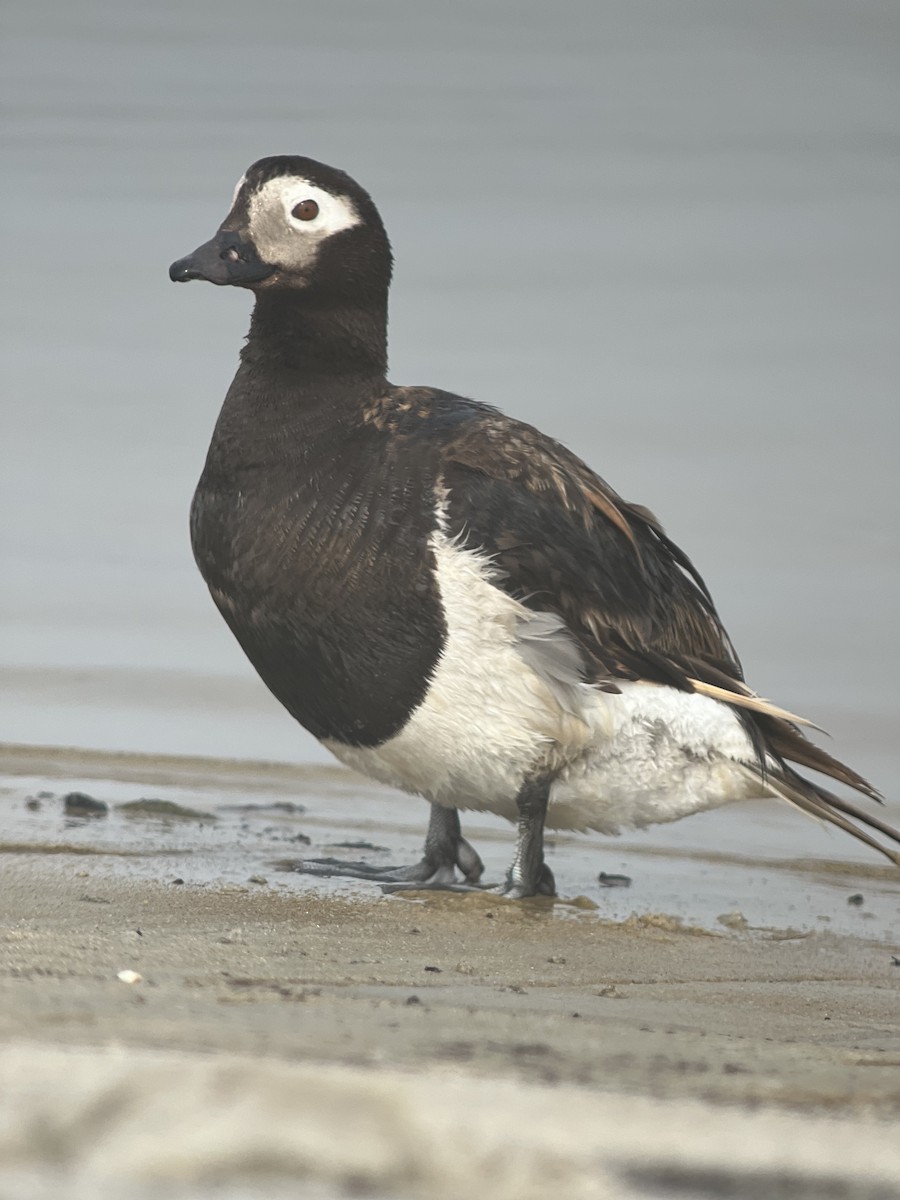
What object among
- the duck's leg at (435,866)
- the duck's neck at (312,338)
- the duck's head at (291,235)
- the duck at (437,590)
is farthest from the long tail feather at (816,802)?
the duck's head at (291,235)

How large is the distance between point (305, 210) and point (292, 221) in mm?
58

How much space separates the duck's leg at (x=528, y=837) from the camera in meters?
4.80

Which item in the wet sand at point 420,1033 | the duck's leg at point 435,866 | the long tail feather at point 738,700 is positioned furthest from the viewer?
the duck's leg at point 435,866

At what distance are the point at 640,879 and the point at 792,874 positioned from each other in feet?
2.58

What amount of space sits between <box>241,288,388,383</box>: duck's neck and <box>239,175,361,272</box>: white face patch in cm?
11

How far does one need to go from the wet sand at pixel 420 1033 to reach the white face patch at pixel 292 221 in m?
1.83

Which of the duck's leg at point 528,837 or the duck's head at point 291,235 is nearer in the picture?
the duck's leg at point 528,837

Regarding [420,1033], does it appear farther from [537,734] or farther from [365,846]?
[365,846]

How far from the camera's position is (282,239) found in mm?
4930

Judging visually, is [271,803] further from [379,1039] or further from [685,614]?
[379,1039]

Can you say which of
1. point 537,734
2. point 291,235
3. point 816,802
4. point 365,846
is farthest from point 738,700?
point 291,235

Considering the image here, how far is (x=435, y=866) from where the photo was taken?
5.12 meters

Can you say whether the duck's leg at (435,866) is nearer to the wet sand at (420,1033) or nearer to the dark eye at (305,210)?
the wet sand at (420,1033)

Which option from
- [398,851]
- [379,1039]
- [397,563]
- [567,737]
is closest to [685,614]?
[567,737]
